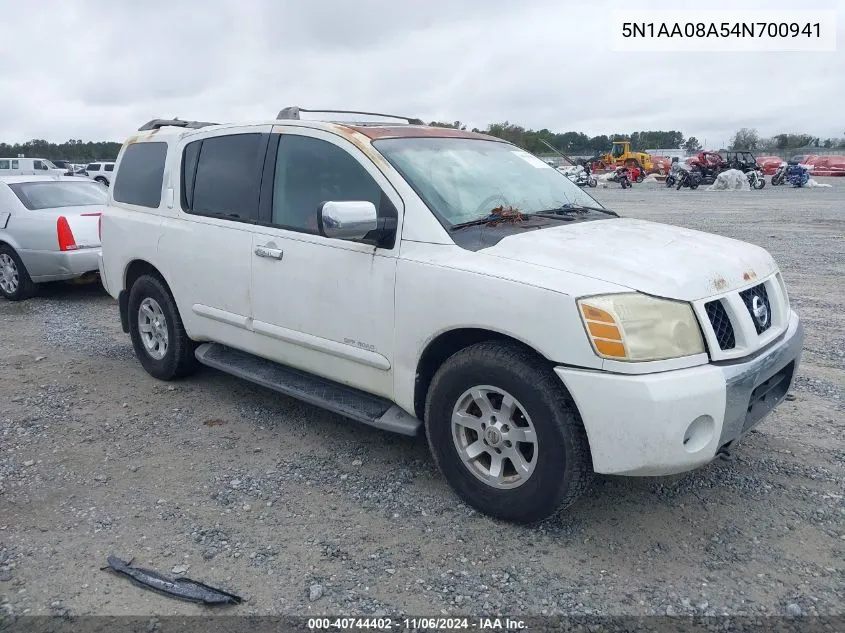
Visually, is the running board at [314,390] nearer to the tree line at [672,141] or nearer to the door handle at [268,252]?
the door handle at [268,252]

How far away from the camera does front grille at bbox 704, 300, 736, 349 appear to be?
3012 millimetres

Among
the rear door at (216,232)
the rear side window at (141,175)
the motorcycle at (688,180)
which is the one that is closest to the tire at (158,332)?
the rear door at (216,232)

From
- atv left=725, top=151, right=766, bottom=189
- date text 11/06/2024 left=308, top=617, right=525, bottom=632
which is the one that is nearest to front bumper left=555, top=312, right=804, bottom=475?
date text 11/06/2024 left=308, top=617, right=525, bottom=632

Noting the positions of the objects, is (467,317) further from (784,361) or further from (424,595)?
(784,361)

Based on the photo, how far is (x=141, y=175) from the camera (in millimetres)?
5363

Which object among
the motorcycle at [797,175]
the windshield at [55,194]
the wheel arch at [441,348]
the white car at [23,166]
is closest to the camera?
the wheel arch at [441,348]

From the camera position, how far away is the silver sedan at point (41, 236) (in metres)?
8.15

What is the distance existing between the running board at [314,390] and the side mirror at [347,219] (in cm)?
94

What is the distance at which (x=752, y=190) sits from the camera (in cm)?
3150

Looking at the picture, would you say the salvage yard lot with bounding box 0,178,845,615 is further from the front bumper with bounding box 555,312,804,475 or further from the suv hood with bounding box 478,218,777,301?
the suv hood with bounding box 478,218,777,301

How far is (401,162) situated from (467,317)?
1041mm

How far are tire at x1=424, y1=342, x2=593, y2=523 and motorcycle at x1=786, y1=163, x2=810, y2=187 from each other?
34.9m

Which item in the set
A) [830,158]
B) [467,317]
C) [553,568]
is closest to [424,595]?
[553,568]

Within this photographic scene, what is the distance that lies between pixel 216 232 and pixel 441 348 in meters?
1.89
